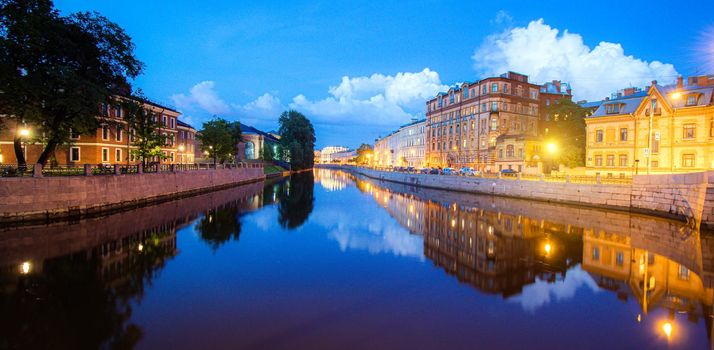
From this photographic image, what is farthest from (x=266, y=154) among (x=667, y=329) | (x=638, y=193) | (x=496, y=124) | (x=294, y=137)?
(x=667, y=329)

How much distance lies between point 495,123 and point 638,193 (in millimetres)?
41875

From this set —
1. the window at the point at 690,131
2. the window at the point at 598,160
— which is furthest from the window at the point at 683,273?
the window at the point at 598,160

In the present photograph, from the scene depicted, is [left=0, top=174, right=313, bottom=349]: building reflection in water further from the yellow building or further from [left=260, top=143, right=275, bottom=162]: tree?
[left=260, top=143, right=275, bottom=162]: tree

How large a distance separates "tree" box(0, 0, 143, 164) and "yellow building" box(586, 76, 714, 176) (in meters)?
47.3

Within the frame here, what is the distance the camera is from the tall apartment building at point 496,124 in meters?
61.7

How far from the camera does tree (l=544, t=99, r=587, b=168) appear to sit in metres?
50.7

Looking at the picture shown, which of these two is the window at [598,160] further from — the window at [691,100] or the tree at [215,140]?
the tree at [215,140]

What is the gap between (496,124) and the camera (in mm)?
68562

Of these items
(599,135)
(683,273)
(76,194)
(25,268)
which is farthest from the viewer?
(599,135)

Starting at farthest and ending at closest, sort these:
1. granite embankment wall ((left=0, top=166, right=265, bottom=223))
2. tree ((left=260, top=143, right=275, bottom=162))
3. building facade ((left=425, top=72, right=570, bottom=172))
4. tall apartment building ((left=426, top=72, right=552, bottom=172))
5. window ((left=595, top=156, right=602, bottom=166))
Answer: tree ((left=260, top=143, right=275, bottom=162)) → building facade ((left=425, top=72, right=570, bottom=172)) → tall apartment building ((left=426, top=72, right=552, bottom=172)) → window ((left=595, top=156, right=602, bottom=166)) → granite embankment wall ((left=0, top=166, right=265, bottom=223))

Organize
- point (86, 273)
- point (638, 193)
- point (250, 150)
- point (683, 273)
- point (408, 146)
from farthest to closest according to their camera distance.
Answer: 1. point (408, 146)
2. point (250, 150)
3. point (638, 193)
4. point (683, 273)
5. point (86, 273)

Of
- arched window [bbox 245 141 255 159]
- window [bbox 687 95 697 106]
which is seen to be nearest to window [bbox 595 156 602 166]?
window [bbox 687 95 697 106]

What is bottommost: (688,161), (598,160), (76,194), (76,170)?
(76,194)

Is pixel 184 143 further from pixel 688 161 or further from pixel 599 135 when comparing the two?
pixel 688 161
